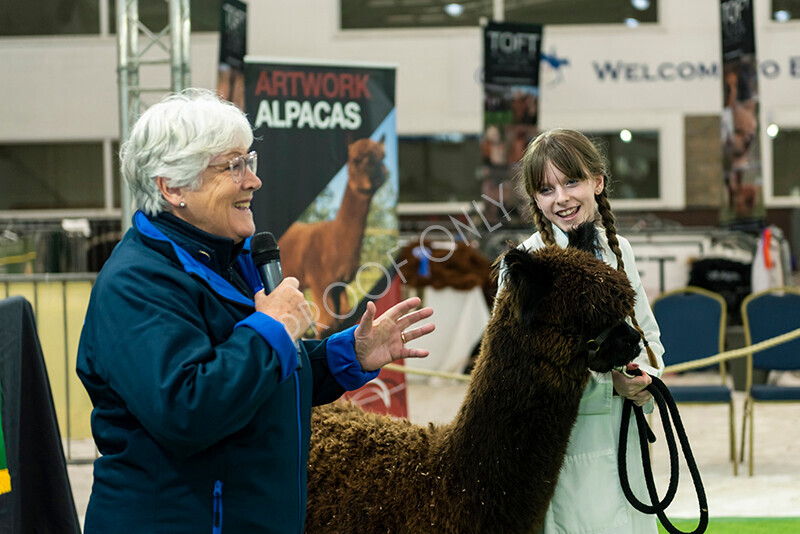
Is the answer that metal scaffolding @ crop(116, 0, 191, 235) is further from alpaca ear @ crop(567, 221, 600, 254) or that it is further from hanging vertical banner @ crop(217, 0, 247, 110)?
alpaca ear @ crop(567, 221, 600, 254)

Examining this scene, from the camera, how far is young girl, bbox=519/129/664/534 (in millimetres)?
2033

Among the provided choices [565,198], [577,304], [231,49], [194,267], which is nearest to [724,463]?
[565,198]

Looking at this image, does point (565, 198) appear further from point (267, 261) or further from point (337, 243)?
point (337, 243)

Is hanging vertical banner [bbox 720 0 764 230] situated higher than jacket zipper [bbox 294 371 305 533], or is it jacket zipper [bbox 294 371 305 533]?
hanging vertical banner [bbox 720 0 764 230]

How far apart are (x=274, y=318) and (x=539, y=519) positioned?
3.11 feet

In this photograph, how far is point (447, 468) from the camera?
2.11 metres

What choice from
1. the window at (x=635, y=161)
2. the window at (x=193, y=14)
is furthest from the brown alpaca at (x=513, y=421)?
the window at (x=193, y=14)

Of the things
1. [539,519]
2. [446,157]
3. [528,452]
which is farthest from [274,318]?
[446,157]

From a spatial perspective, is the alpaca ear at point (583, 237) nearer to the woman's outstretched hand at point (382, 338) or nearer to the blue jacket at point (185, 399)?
the woman's outstretched hand at point (382, 338)

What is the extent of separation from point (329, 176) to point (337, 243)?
1.37 feet

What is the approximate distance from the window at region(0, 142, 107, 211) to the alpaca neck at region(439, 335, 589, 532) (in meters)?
15.0

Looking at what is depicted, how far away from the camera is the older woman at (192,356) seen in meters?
1.33

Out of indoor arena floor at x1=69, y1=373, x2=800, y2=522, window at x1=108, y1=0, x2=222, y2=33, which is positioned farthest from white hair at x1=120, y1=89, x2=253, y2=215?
window at x1=108, y1=0, x2=222, y2=33

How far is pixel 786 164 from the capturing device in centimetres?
1537
